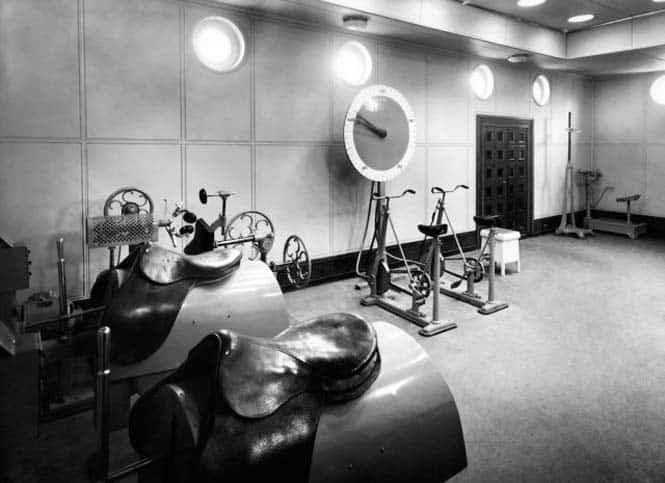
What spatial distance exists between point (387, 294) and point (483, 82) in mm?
4618

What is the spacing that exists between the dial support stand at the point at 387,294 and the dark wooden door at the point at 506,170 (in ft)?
9.63

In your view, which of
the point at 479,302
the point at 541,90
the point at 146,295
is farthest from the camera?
the point at 541,90

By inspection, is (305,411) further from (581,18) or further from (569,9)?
(581,18)

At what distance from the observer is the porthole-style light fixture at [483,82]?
8148 mm

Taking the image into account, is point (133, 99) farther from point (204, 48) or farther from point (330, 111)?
point (330, 111)

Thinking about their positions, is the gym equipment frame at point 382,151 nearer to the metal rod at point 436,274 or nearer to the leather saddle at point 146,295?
the metal rod at point 436,274

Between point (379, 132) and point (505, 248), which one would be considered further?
point (505, 248)

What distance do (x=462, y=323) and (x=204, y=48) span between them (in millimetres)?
4087

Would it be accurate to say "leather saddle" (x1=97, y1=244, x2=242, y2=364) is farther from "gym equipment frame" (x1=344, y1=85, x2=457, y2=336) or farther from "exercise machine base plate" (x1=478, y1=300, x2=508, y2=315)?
"exercise machine base plate" (x1=478, y1=300, x2=508, y2=315)

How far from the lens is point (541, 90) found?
945 cm

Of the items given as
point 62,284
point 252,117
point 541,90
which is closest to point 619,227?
point 541,90

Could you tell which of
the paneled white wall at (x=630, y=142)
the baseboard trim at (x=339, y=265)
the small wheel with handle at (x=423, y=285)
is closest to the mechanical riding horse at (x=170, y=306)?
the small wheel with handle at (x=423, y=285)

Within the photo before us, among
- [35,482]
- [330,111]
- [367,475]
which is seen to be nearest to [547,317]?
[330,111]

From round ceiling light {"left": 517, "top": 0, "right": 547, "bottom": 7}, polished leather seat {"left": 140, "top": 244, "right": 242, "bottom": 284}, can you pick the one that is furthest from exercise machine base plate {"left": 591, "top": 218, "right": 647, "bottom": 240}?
polished leather seat {"left": 140, "top": 244, "right": 242, "bottom": 284}
